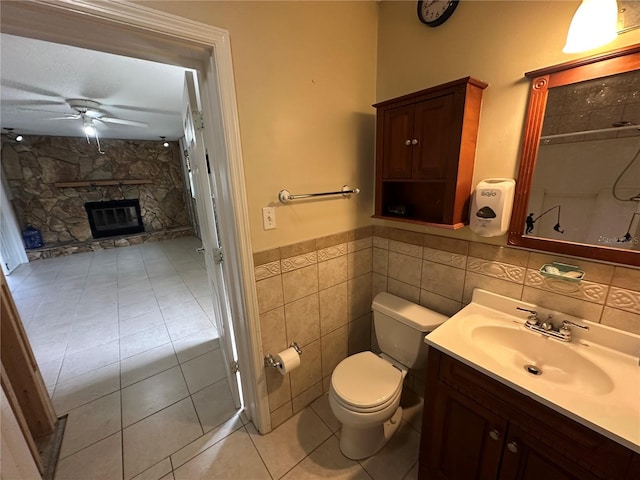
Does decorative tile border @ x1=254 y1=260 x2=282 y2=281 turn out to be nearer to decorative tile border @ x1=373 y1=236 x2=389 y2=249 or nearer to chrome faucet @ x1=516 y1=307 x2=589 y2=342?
decorative tile border @ x1=373 y1=236 x2=389 y2=249

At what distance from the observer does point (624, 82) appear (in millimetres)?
854

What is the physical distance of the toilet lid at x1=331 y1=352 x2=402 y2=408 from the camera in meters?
1.22

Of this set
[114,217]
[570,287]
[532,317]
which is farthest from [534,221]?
[114,217]

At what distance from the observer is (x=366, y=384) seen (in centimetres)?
130

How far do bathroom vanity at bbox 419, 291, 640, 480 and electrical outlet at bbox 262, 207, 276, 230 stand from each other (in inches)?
34.8

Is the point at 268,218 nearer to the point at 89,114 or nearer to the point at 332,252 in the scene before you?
the point at 332,252

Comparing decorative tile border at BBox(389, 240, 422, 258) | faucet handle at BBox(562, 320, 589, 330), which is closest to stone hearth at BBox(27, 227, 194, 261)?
decorative tile border at BBox(389, 240, 422, 258)

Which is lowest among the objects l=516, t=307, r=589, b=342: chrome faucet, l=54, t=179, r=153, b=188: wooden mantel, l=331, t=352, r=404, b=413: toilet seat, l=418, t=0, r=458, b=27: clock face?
l=331, t=352, r=404, b=413: toilet seat

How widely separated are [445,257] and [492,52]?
963mm

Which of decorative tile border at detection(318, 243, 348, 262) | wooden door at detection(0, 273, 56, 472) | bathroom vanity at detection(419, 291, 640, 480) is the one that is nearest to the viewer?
bathroom vanity at detection(419, 291, 640, 480)

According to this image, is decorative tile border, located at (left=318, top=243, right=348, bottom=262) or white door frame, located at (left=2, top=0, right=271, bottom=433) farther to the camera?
decorative tile border, located at (left=318, top=243, right=348, bottom=262)

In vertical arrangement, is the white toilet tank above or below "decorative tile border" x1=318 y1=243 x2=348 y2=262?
below

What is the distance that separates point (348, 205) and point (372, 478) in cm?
145

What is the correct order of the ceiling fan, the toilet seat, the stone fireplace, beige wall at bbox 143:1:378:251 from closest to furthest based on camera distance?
beige wall at bbox 143:1:378:251, the toilet seat, the ceiling fan, the stone fireplace
